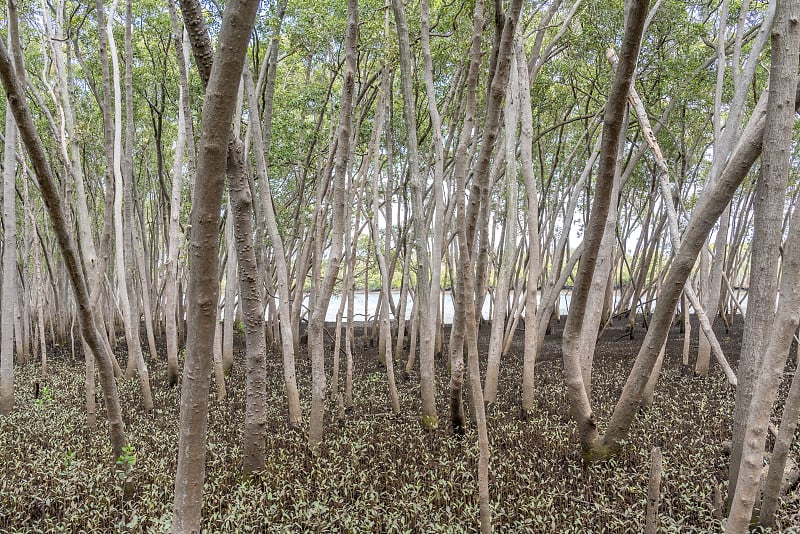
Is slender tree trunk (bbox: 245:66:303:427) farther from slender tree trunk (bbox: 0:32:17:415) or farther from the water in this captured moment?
the water

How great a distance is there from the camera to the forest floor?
8.59 ft

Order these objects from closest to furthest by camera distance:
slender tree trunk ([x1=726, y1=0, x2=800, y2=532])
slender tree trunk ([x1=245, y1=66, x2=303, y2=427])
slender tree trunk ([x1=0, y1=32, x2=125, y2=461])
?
1. slender tree trunk ([x1=726, y1=0, x2=800, y2=532])
2. slender tree trunk ([x1=0, y1=32, x2=125, y2=461])
3. slender tree trunk ([x1=245, y1=66, x2=303, y2=427])

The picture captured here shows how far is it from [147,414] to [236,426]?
3.72 ft

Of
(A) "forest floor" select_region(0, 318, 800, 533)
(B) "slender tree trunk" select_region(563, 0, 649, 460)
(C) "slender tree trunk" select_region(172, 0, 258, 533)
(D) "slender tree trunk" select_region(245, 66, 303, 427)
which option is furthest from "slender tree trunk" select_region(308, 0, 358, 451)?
(C) "slender tree trunk" select_region(172, 0, 258, 533)

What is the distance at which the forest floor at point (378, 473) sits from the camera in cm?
262

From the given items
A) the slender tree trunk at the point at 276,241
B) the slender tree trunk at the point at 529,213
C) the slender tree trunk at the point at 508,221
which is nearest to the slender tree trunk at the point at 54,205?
the slender tree trunk at the point at 276,241

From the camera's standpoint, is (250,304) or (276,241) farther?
(276,241)

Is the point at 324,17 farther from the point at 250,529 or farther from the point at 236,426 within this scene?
the point at 250,529

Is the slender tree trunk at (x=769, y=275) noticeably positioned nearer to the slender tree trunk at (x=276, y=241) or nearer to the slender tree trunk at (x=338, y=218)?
the slender tree trunk at (x=338, y=218)

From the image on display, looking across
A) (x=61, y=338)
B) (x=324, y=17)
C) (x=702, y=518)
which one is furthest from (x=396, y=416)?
(x=61, y=338)

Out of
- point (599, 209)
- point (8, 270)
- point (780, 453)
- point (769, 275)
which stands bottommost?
point (780, 453)

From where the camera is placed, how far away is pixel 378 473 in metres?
3.22

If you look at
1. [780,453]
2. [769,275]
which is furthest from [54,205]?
[780,453]

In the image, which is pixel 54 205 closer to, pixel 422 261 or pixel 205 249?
pixel 205 249
